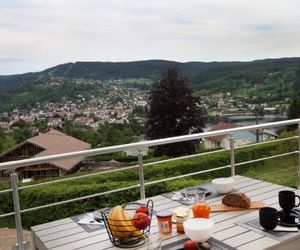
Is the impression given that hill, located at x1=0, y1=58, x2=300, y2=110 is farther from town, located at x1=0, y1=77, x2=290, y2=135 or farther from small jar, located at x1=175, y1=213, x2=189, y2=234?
small jar, located at x1=175, y1=213, x2=189, y2=234

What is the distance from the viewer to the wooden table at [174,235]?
1.53 meters

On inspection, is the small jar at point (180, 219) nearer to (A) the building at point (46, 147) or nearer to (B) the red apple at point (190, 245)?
(B) the red apple at point (190, 245)

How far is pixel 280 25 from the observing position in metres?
16.2

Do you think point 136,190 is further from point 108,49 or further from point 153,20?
point 108,49

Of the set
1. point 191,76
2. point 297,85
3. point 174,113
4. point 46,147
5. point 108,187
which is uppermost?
point 191,76

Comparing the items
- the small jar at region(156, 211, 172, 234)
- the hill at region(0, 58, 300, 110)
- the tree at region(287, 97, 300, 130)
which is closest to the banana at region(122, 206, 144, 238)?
the small jar at region(156, 211, 172, 234)

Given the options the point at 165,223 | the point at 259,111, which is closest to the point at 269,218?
the point at 165,223

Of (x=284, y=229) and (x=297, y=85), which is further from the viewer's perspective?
(x=297, y=85)

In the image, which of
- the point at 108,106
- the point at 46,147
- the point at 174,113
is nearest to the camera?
the point at 46,147

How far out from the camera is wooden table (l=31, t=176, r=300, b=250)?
5.01 ft

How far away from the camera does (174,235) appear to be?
5.25 feet

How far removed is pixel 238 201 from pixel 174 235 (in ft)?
1.52

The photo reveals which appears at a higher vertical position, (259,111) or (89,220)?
(89,220)

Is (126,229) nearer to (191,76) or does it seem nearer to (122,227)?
(122,227)
